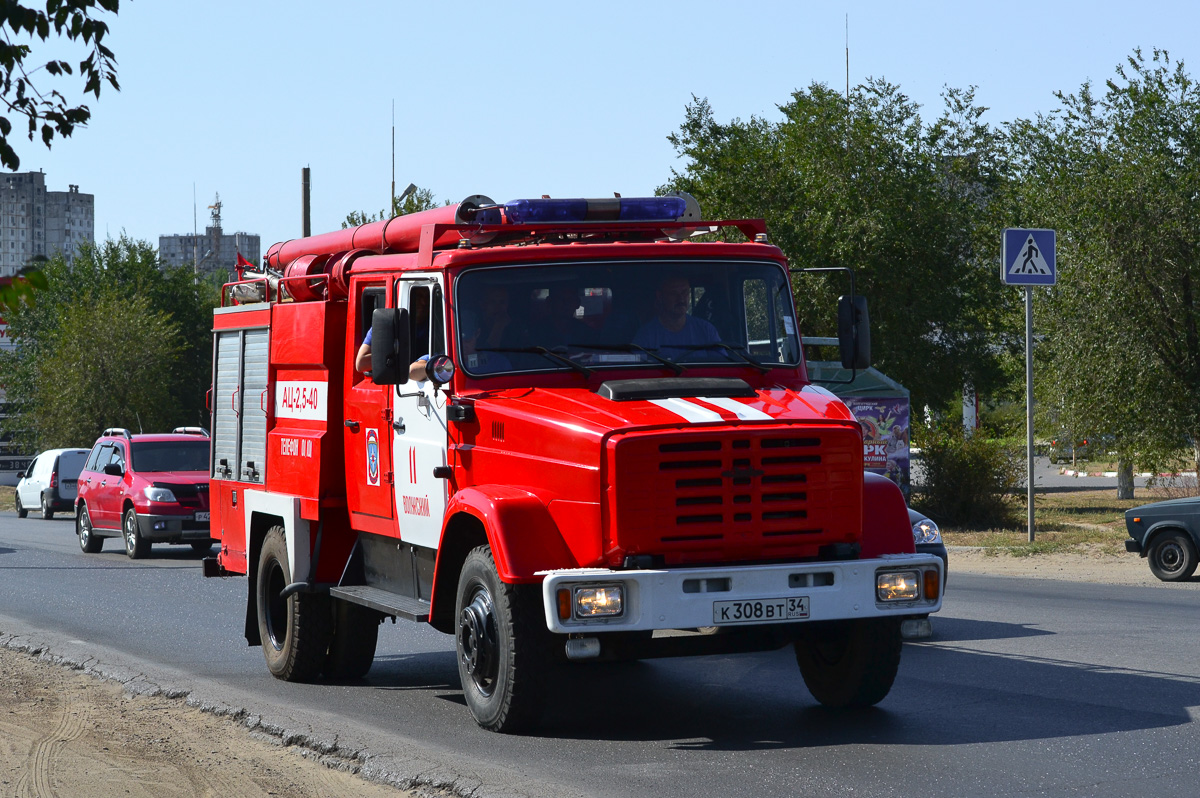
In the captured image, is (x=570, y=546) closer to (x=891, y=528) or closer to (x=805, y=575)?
(x=805, y=575)

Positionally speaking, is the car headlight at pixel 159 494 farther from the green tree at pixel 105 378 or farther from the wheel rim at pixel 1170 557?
the green tree at pixel 105 378

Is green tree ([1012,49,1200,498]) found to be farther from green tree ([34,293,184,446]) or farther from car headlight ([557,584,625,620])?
green tree ([34,293,184,446])

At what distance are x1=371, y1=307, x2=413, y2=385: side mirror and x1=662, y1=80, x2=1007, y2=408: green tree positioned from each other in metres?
19.4

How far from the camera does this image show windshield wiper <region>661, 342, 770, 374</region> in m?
8.14

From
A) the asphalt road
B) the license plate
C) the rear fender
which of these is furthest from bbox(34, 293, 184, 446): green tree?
the license plate

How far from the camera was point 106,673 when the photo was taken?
10.4 m

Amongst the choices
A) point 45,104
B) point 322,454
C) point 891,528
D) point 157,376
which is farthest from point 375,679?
point 157,376

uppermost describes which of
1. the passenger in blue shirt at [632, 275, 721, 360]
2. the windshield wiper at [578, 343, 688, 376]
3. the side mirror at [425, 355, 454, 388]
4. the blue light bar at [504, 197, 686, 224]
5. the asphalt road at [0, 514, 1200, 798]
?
the blue light bar at [504, 197, 686, 224]

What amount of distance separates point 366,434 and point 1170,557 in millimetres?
9433

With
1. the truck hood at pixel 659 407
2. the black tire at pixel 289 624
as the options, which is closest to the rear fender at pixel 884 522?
the truck hood at pixel 659 407

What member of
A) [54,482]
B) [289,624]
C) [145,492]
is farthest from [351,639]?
[54,482]

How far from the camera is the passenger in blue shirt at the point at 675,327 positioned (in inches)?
320

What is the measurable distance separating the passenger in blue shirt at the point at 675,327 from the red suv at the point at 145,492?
14.9m

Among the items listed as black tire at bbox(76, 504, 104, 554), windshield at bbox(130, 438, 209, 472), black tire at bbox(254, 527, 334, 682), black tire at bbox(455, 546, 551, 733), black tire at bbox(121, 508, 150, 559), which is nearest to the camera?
black tire at bbox(455, 546, 551, 733)
